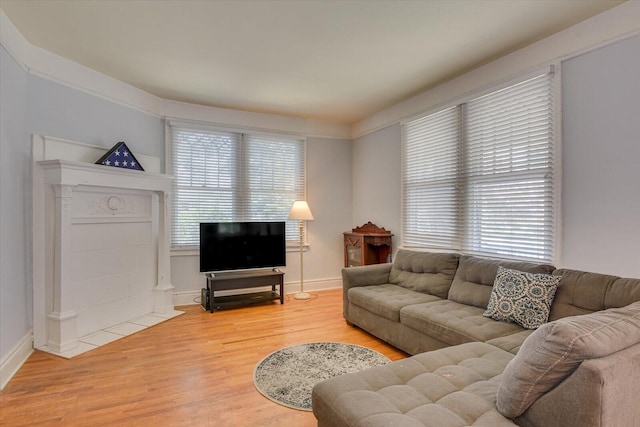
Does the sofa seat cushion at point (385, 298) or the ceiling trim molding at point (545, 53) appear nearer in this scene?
the ceiling trim molding at point (545, 53)

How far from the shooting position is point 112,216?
3.62 metres

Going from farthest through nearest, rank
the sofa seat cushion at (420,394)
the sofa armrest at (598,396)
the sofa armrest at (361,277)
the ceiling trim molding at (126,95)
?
the sofa armrest at (361,277), the ceiling trim molding at (126,95), the sofa seat cushion at (420,394), the sofa armrest at (598,396)

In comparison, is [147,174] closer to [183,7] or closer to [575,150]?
[183,7]

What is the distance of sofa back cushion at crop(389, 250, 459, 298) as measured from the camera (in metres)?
3.27

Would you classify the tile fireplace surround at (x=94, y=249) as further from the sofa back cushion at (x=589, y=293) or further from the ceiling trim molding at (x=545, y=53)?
the sofa back cushion at (x=589, y=293)

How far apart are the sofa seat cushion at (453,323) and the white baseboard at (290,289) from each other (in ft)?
8.52

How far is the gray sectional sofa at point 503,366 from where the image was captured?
1109 millimetres

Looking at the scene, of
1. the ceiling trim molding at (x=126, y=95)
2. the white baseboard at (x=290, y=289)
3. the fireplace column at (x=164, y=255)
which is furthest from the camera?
the white baseboard at (x=290, y=289)

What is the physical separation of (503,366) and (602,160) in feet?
6.02

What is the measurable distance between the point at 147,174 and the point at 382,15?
3047mm

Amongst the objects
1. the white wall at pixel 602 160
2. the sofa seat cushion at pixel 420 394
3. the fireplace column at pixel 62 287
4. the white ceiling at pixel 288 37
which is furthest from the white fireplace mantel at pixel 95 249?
the white wall at pixel 602 160

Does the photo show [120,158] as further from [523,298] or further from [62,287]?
[523,298]

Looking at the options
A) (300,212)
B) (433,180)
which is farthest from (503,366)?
(300,212)

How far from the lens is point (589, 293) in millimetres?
2162
